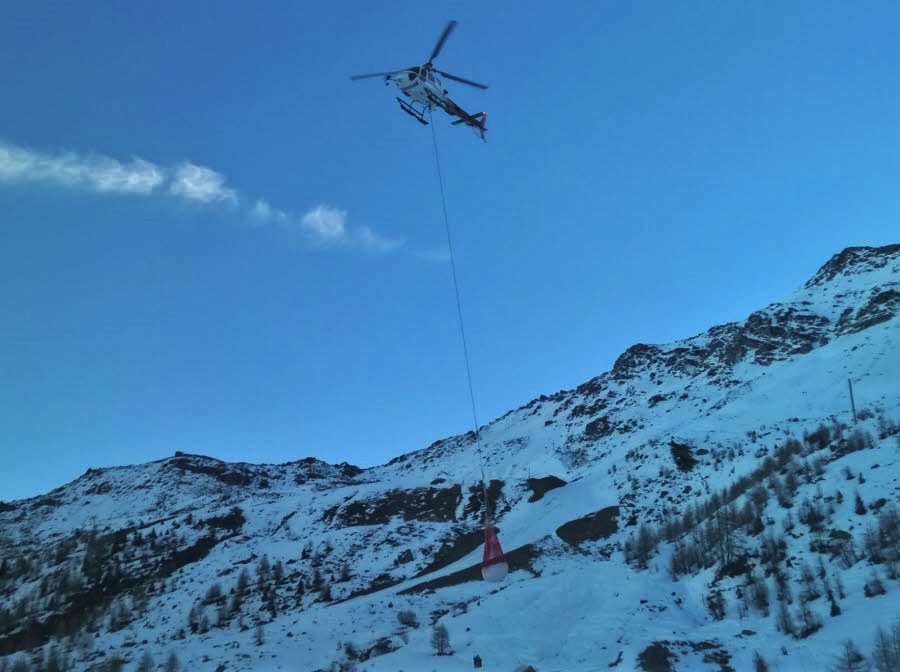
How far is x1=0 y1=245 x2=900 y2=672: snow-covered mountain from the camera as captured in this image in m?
23.8

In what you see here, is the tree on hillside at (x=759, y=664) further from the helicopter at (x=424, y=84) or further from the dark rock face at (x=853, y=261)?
the dark rock face at (x=853, y=261)

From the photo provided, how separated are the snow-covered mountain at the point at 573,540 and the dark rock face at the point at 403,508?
0.25 meters

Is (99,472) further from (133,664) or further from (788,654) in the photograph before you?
(788,654)

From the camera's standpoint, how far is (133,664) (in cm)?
3198

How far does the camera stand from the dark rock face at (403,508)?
5644 cm

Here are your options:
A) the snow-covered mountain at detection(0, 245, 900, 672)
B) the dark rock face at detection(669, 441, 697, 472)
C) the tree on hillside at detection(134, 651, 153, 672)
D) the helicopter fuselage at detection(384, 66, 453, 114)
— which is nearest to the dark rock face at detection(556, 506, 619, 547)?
the snow-covered mountain at detection(0, 245, 900, 672)

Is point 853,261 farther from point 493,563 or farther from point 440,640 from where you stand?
point 493,563

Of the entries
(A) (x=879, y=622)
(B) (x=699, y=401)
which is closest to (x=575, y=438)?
(B) (x=699, y=401)

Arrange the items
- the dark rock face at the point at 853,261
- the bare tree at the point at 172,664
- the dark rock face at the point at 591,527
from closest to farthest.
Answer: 1. the bare tree at the point at 172,664
2. the dark rock face at the point at 591,527
3. the dark rock face at the point at 853,261

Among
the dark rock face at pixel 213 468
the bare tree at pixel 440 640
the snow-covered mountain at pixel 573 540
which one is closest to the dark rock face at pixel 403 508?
the snow-covered mountain at pixel 573 540

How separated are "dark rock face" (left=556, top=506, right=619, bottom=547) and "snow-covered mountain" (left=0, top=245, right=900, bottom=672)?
0.53 feet

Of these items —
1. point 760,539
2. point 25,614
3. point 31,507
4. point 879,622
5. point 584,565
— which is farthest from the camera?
point 31,507

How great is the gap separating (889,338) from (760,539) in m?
35.7

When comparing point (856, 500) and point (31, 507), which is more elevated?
point (31, 507)
